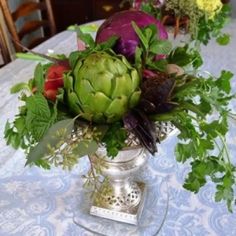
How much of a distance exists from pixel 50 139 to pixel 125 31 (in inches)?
8.1

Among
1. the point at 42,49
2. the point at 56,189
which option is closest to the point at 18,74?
the point at 42,49

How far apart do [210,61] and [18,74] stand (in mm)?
653

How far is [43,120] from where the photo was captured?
503mm

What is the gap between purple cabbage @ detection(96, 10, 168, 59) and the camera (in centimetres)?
55

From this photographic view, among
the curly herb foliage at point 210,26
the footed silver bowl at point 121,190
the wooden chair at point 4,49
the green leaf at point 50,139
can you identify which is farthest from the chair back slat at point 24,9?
the green leaf at point 50,139

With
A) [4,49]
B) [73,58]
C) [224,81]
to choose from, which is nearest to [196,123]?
[224,81]

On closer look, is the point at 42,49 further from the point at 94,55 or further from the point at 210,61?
the point at 94,55

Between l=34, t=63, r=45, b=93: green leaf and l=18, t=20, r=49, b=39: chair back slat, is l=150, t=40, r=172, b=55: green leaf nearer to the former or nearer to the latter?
l=34, t=63, r=45, b=93: green leaf

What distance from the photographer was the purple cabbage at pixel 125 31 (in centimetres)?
55

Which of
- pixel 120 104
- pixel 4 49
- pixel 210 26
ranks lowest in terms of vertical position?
pixel 4 49

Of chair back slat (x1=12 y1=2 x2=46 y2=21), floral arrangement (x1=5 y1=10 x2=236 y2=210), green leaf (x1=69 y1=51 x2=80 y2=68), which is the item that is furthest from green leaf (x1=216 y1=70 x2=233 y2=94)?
chair back slat (x1=12 y1=2 x2=46 y2=21)

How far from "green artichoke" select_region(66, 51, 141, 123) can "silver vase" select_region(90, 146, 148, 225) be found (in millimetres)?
162

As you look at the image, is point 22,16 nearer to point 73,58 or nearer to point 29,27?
point 29,27

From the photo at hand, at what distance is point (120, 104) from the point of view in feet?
1.61
